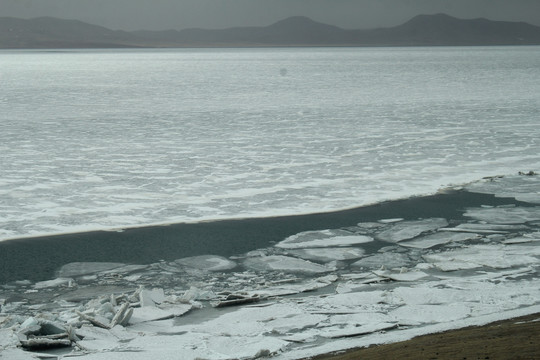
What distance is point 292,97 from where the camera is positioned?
38750 millimetres

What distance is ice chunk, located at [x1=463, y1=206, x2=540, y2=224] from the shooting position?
1127 centimetres

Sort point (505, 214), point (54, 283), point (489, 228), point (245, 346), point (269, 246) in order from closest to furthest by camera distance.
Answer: point (245, 346)
point (54, 283)
point (269, 246)
point (489, 228)
point (505, 214)

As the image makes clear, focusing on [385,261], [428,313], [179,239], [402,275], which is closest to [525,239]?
[385,261]

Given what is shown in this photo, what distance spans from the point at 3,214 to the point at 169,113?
17.8m

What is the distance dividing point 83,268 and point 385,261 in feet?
11.1

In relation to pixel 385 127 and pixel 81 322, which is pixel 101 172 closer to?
pixel 81 322

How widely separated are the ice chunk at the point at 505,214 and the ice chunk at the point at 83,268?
5.24 m

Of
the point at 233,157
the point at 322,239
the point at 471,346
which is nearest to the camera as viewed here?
the point at 471,346

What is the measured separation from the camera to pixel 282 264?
30.1ft

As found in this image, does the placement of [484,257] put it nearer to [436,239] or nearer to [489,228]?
[436,239]

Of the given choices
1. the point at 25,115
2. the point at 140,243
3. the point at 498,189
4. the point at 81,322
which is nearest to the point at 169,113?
the point at 25,115

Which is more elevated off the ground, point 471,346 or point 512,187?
point 471,346

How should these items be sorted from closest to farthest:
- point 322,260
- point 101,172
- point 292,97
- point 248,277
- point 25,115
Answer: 1. point 248,277
2. point 322,260
3. point 101,172
4. point 25,115
5. point 292,97

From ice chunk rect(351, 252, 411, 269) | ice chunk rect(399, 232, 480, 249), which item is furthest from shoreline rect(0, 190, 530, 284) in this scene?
Result: ice chunk rect(351, 252, 411, 269)
